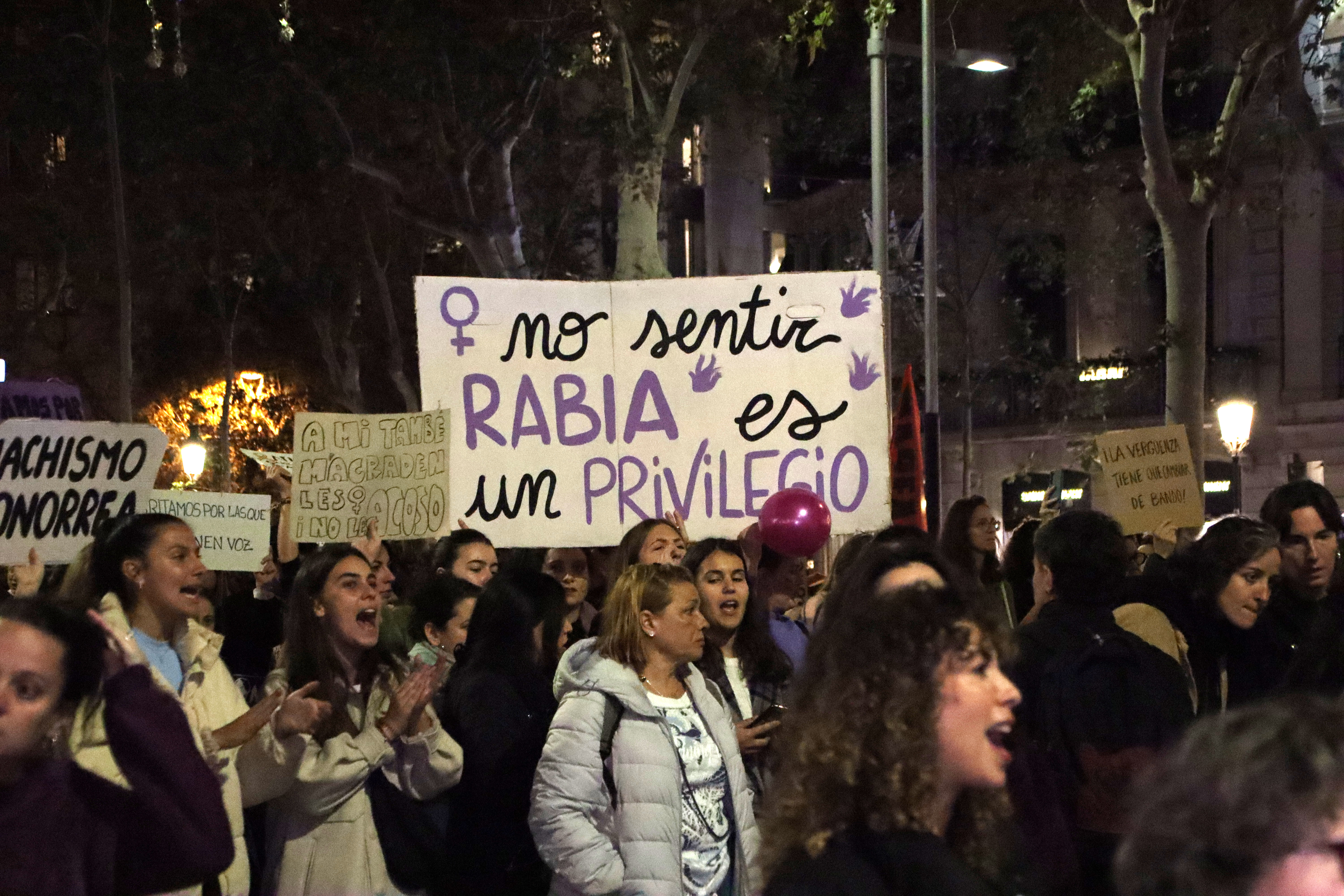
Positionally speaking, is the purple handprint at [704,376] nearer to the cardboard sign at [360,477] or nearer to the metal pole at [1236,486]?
the cardboard sign at [360,477]

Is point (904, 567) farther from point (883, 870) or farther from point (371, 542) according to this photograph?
point (371, 542)

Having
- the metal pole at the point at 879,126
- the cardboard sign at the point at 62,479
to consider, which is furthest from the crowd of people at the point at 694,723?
the metal pole at the point at 879,126

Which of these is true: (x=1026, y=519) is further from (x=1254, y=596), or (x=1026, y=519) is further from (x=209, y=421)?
(x=209, y=421)

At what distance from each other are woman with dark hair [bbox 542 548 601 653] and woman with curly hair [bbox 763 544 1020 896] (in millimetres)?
4357

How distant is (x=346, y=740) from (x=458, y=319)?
2556mm

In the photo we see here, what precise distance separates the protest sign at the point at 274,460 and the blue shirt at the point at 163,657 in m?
3.56

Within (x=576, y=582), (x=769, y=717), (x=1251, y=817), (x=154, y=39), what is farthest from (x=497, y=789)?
(x=154, y=39)

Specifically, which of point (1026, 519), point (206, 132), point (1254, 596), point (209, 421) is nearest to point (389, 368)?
point (209, 421)

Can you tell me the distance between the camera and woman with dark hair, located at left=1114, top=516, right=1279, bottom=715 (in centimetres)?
571

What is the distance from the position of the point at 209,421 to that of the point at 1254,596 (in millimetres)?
35760

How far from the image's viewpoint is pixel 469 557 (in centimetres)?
685

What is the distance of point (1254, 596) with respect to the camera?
573cm

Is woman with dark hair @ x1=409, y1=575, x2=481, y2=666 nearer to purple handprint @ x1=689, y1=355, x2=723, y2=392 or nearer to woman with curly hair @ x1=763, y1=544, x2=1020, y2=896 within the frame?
purple handprint @ x1=689, y1=355, x2=723, y2=392

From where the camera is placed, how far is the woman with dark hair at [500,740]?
5320 millimetres
